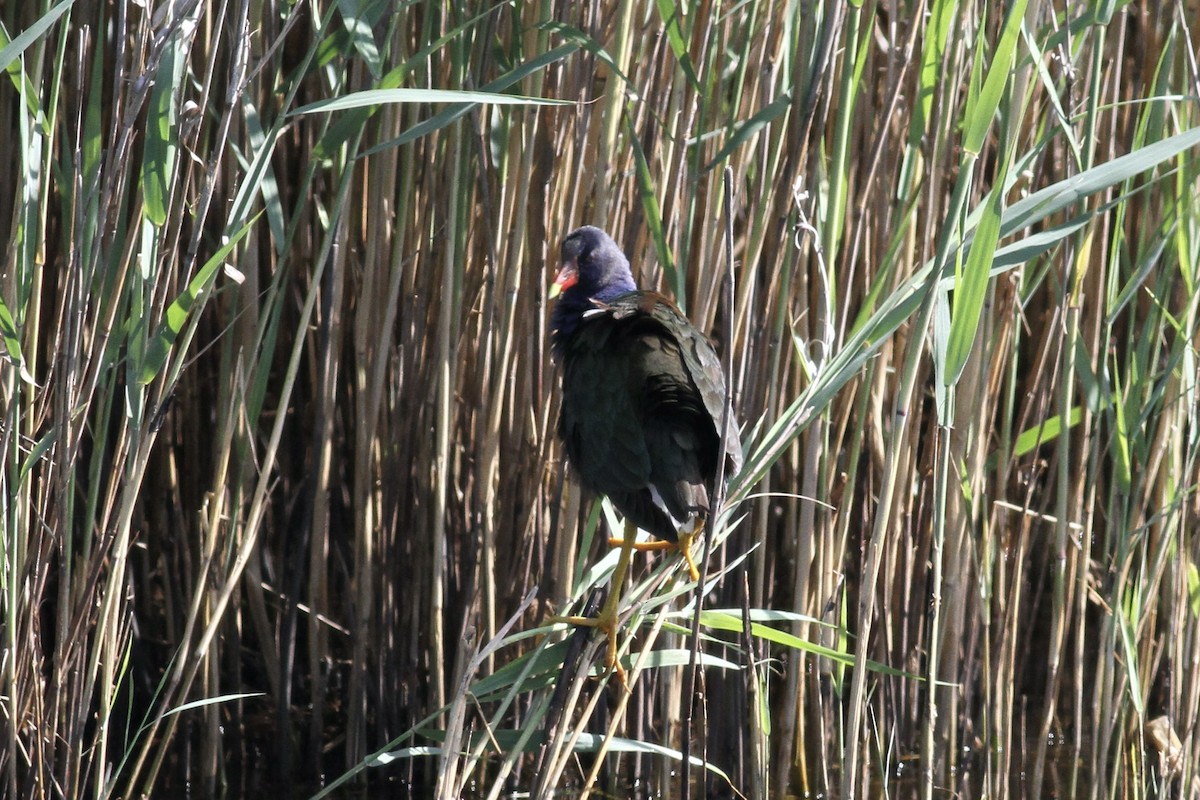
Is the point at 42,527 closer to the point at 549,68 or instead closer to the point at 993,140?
the point at 549,68

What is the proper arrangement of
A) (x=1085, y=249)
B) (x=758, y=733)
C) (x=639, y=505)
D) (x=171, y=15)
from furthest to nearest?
(x=1085, y=249)
(x=758, y=733)
(x=639, y=505)
(x=171, y=15)

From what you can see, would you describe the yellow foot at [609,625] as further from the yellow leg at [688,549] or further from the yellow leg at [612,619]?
the yellow leg at [688,549]

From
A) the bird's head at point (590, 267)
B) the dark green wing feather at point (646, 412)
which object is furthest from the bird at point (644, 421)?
the bird's head at point (590, 267)

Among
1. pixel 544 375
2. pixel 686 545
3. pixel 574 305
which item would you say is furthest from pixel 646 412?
pixel 544 375

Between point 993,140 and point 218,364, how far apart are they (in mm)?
1971

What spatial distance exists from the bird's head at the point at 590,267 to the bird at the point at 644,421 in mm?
132

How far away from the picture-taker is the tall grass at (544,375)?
72.1 inches

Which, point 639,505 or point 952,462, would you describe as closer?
point 639,505

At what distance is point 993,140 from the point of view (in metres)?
3.20

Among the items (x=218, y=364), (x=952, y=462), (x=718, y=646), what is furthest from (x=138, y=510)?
(x=952, y=462)

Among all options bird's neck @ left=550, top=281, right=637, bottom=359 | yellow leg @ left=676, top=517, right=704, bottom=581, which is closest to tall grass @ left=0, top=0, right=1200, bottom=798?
yellow leg @ left=676, top=517, right=704, bottom=581

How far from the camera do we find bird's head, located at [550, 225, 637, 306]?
87.9 inches

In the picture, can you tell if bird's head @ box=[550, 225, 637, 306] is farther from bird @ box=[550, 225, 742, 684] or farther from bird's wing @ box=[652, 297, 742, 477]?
bird's wing @ box=[652, 297, 742, 477]

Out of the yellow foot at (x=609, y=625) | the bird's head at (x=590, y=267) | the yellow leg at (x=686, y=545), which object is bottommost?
the yellow foot at (x=609, y=625)
